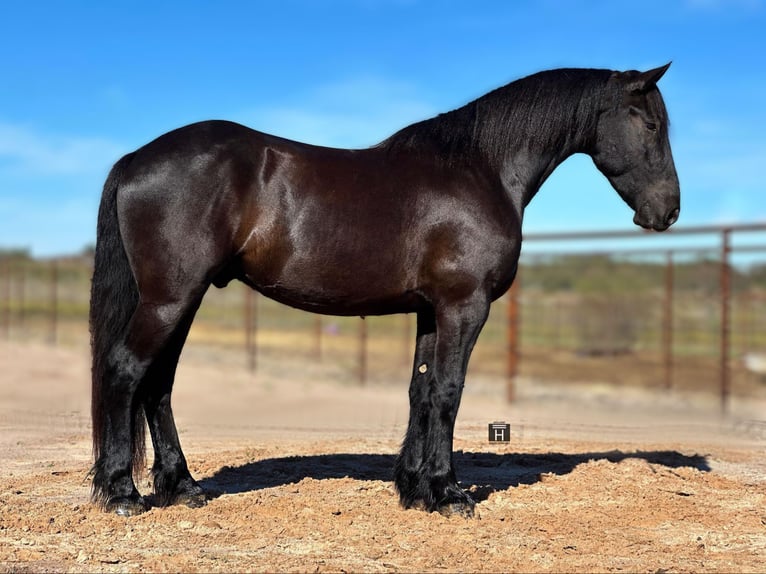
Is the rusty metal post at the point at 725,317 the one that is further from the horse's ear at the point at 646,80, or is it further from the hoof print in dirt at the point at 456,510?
the hoof print in dirt at the point at 456,510

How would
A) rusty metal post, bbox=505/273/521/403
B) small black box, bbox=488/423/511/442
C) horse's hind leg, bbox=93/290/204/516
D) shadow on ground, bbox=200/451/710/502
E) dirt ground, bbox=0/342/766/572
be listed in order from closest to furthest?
dirt ground, bbox=0/342/766/572 < horse's hind leg, bbox=93/290/204/516 < shadow on ground, bbox=200/451/710/502 < small black box, bbox=488/423/511/442 < rusty metal post, bbox=505/273/521/403

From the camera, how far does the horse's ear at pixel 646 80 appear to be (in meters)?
4.66

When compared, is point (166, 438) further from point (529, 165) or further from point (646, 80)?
point (646, 80)

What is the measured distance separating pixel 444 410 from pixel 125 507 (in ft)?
5.93

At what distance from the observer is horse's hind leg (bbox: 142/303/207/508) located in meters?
4.50

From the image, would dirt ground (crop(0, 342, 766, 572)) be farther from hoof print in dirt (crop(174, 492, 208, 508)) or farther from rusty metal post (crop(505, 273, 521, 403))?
rusty metal post (crop(505, 273, 521, 403))

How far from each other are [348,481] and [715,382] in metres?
10.7

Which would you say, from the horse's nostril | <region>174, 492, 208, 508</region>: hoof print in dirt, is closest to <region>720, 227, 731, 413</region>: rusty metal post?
the horse's nostril

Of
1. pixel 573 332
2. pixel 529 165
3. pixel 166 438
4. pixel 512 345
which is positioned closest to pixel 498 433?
pixel 529 165

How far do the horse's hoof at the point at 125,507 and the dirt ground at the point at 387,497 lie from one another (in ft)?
0.26

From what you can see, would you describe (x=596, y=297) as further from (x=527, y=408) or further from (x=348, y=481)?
(x=348, y=481)

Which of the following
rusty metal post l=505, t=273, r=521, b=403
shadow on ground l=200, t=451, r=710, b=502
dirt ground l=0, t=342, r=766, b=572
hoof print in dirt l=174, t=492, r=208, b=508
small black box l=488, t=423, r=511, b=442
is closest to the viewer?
dirt ground l=0, t=342, r=766, b=572

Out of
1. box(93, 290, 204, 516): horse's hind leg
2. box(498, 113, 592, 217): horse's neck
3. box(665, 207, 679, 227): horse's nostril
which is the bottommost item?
box(93, 290, 204, 516): horse's hind leg

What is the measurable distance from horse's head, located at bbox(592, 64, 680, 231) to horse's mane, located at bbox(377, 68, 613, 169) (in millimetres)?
101
